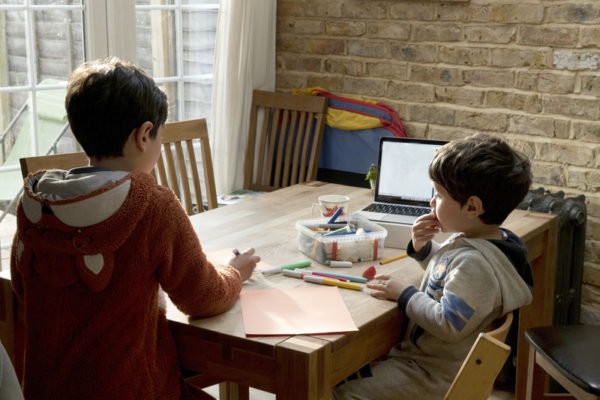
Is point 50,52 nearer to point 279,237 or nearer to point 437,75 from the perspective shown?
point 279,237

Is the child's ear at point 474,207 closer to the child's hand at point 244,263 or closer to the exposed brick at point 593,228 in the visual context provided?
the child's hand at point 244,263

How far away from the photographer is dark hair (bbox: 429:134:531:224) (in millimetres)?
1757

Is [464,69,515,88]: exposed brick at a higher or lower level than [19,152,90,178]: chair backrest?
higher

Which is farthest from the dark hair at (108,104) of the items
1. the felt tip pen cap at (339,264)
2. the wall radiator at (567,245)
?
the wall radiator at (567,245)

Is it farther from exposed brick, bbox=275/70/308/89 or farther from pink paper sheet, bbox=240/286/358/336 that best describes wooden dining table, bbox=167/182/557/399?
exposed brick, bbox=275/70/308/89

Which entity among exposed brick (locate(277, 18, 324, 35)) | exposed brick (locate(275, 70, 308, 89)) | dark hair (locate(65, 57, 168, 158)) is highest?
exposed brick (locate(277, 18, 324, 35))

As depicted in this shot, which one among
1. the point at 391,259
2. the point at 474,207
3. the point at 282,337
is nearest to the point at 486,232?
the point at 474,207

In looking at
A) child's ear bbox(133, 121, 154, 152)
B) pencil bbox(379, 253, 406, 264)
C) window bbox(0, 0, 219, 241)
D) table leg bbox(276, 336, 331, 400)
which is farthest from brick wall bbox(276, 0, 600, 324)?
child's ear bbox(133, 121, 154, 152)

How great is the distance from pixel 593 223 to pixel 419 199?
104 cm

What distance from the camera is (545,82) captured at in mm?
3131

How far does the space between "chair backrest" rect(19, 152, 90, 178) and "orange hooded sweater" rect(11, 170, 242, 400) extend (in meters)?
0.67

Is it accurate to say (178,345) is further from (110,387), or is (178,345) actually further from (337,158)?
(337,158)

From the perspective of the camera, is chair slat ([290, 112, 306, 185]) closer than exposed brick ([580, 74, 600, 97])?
No

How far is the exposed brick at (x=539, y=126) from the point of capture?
3121 mm
